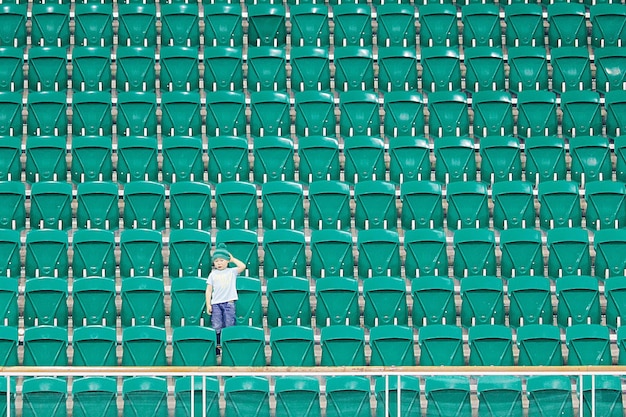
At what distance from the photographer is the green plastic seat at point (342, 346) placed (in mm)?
9672

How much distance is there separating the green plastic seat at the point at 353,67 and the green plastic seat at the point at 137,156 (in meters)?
1.93

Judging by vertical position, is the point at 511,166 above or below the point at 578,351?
above

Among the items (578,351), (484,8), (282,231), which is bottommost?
(578,351)

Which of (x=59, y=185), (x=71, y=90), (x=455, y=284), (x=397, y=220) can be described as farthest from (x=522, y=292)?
(x=71, y=90)

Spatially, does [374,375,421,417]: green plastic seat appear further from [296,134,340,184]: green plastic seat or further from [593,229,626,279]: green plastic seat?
[296,134,340,184]: green plastic seat

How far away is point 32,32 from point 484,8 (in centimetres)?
419

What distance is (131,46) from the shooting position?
12.3 m

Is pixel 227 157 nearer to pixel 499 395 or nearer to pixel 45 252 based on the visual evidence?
pixel 45 252

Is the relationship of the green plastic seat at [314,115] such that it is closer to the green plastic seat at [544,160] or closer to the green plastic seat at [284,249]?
the green plastic seat at [284,249]

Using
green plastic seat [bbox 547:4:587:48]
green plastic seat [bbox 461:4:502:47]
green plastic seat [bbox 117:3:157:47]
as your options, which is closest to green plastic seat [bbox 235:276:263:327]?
green plastic seat [bbox 117:3:157:47]

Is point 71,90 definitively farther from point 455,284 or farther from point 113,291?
point 455,284

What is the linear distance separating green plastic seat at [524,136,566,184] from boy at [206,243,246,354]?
2.92 meters

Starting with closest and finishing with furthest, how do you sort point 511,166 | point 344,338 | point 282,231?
point 344,338 → point 282,231 → point 511,166

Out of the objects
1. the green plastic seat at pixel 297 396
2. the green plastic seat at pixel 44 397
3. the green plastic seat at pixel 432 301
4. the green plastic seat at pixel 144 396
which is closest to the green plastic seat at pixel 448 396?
the green plastic seat at pixel 297 396
